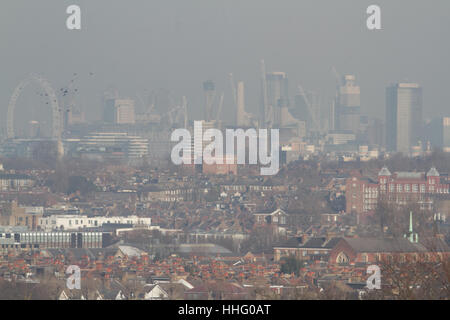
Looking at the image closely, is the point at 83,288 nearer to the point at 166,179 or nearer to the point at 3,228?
the point at 3,228

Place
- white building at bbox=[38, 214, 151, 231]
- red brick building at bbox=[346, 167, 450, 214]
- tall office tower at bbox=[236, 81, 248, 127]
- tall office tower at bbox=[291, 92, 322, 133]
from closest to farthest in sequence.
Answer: white building at bbox=[38, 214, 151, 231], red brick building at bbox=[346, 167, 450, 214], tall office tower at bbox=[236, 81, 248, 127], tall office tower at bbox=[291, 92, 322, 133]

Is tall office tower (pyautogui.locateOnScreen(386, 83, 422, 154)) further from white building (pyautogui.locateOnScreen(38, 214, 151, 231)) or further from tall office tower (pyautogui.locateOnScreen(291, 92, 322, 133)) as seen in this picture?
white building (pyautogui.locateOnScreen(38, 214, 151, 231))

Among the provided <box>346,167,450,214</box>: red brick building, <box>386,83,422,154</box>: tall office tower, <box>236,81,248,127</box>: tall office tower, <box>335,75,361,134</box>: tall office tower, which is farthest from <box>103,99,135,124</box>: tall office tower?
<box>346,167,450,214</box>: red brick building

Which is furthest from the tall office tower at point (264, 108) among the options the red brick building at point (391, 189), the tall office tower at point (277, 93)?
the red brick building at point (391, 189)

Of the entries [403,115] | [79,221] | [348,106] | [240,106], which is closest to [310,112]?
[348,106]

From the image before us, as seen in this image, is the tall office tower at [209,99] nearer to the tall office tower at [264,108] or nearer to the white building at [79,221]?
the tall office tower at [264,108]
